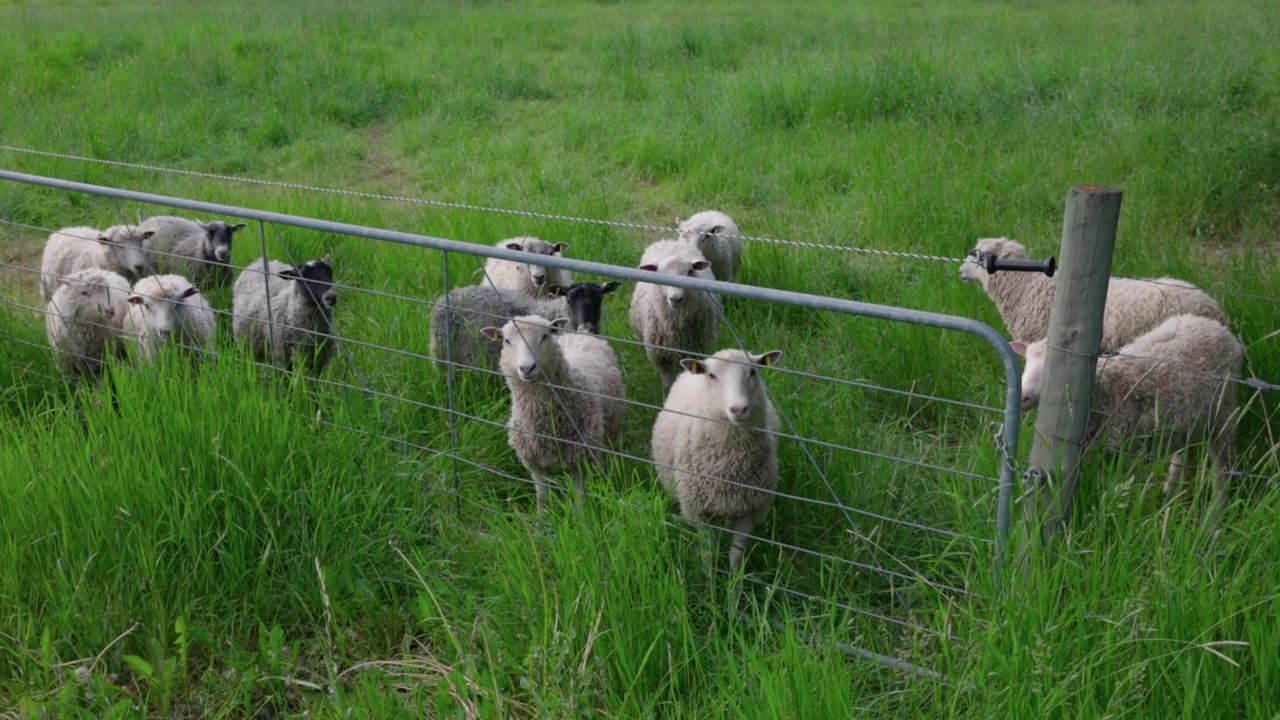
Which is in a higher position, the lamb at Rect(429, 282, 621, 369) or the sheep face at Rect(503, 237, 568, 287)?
the sheep face at Rect(503, 237, 568, 287)

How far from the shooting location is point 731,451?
12.8 ft

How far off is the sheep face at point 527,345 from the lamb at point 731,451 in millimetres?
679

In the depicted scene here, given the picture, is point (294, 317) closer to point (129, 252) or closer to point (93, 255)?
point (129, 252)

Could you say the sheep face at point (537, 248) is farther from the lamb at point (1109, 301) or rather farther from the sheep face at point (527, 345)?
the lamb at point (1109, 301)

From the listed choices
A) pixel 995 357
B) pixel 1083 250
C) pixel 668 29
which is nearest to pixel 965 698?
pixel 1083 250

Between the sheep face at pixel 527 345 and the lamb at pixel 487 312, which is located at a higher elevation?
the sheep face at pixel 527 345

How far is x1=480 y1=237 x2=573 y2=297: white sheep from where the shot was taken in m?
5.98

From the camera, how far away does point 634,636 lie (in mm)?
2830

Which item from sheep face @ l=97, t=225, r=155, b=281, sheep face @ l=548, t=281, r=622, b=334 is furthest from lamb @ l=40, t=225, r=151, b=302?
sheep face @ l=548, t=281, r=622, b=334

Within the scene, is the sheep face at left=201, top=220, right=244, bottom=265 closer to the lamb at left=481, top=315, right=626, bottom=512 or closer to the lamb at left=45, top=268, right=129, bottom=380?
the lamb at left=45, top=268, right=129, bottom=380

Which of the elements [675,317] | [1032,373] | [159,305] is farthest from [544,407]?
[159,305]

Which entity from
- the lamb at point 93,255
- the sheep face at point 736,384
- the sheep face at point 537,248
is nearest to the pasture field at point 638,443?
the sheep face at point 736,384

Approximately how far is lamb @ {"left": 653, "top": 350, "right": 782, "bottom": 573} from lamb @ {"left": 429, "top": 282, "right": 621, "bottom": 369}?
140 centimetres

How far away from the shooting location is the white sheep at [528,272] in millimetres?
5984
